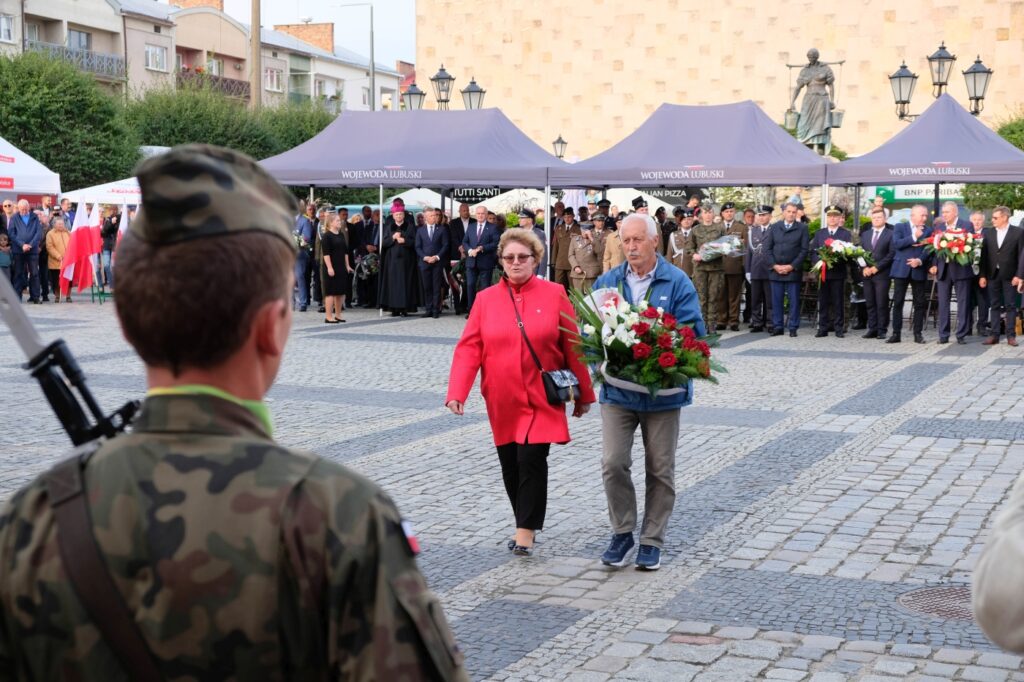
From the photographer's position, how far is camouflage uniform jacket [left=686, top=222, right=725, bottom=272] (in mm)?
22456

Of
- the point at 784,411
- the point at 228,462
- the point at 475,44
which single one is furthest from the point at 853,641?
the point at 475,44

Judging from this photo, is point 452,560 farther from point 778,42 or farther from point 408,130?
point 778,42

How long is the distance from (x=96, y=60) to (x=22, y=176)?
38775mm

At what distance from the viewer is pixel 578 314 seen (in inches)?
281

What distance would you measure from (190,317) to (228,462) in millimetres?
187

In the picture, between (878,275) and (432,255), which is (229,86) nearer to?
(432,255)

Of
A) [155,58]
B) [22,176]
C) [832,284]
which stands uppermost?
[155,58]

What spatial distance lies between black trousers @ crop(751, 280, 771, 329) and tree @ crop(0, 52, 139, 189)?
96.6 ft

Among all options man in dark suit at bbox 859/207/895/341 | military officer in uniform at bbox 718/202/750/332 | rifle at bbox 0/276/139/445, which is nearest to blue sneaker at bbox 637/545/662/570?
rifle at bbox 0/276/139/445

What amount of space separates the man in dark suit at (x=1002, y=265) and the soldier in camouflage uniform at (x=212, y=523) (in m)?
19.0

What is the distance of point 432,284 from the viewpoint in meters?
24.7

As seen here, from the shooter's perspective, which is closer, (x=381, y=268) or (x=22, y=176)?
(x=381, y=268)

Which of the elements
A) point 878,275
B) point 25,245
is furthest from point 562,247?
point 25,245

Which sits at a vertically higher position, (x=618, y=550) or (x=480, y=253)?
(x=480, y=253)
